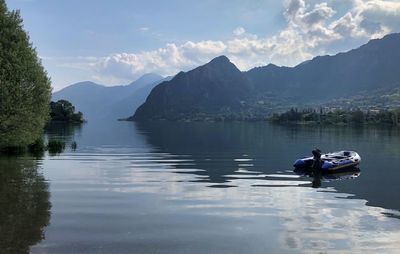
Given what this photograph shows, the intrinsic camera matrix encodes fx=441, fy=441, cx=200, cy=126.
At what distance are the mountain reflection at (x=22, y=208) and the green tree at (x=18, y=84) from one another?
579 centimetres

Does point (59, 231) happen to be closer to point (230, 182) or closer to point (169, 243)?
point (169, 243)

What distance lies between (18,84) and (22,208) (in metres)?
23.8

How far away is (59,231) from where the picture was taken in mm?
23969

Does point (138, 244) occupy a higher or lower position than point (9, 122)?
lower

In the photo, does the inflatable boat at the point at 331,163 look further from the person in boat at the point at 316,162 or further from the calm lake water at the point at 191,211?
the calm lake water at the point at 191,211

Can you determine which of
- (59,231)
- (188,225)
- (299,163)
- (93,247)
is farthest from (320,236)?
(299,163)

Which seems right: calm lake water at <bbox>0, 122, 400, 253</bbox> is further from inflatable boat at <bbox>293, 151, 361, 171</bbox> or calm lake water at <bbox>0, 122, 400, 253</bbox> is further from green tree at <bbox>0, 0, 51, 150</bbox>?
green tree at <bbox>0, 0, 51, 150</bbox>

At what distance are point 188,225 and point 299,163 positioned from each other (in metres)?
36.6

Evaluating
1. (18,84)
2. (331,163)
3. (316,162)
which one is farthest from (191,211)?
(331,163)

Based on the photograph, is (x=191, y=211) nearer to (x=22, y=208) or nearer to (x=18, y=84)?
(x=22, y=208)

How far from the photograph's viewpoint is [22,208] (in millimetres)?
28719

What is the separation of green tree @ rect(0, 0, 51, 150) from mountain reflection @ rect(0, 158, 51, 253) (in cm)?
579

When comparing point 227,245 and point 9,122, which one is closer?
point 227,245

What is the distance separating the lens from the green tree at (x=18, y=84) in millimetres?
48312
